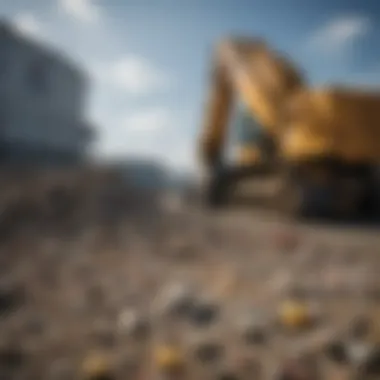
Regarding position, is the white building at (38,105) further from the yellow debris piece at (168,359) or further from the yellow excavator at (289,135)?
the yellow debris piece at (168,359)

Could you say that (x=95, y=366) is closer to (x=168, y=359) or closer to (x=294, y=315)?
(x=168, y=359)

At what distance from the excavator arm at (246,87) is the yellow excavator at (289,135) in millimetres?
11

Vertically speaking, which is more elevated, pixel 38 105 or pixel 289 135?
pixel 38 105

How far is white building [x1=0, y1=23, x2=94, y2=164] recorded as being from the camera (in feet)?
42.2

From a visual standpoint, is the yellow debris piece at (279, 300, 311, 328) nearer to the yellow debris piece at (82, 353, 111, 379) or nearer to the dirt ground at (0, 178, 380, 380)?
the dirt ground at (0, 178, 380, 380)

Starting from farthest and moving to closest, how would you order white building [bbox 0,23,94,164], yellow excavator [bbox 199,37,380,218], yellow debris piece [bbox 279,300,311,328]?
white building [bbox 0,23,94,164], yellow excavator [bbox 199,37,380,218], yellow debris piece [bbox 279,300,311,328]

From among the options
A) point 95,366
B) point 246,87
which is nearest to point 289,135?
point 246,87

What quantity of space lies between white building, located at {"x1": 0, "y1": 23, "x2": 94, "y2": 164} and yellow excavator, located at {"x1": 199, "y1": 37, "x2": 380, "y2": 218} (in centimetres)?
842

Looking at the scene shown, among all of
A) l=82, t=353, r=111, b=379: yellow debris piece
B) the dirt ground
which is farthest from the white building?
l=82, t=353, r=111, b=379: yellow debris piece

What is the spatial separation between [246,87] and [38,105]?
10.9m

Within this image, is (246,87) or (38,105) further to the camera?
(38,105)

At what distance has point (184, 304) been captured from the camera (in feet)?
6.96

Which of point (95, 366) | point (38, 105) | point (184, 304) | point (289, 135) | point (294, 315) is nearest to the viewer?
point (95, 366)

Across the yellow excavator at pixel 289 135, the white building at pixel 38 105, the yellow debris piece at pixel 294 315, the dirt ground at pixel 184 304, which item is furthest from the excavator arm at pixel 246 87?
the white building at pixel 38 105
